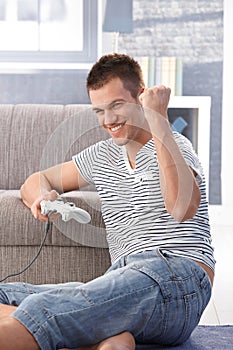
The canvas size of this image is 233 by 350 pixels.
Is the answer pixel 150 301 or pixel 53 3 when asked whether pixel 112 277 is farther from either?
Result: pixel 53 3

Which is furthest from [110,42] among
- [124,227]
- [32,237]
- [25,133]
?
[124,227]

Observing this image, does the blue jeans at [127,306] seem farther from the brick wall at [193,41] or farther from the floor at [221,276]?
the brick wall at [193,41]

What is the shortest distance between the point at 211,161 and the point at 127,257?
363 centimetres

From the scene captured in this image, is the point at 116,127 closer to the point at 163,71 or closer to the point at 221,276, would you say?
the point at 221,276

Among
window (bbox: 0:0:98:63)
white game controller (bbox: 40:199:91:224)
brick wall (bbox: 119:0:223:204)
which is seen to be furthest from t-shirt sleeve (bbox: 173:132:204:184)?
window (bbox: 0:0:98:63)

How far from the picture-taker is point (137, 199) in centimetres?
230

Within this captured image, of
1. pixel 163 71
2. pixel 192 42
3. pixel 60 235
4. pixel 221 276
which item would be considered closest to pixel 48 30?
pixel 163 71

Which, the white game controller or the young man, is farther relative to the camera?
the white game controller

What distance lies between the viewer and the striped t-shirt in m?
2.24

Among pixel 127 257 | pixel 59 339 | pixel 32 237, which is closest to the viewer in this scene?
pixel 59 339

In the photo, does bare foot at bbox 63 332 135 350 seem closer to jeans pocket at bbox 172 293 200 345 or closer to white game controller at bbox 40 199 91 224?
jeans pocket at bbox 172 293 200 345

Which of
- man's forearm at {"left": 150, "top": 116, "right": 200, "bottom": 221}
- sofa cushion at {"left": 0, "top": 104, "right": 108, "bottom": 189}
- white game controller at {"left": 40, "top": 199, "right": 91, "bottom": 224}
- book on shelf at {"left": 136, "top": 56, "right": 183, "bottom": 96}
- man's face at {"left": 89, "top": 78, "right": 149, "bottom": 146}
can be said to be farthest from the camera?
book on shelf at {"left": 136, "top": 56, "right": 183, "bottom": 96}

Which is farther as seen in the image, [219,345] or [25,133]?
[25,133]

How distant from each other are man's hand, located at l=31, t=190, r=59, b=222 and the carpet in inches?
20.6
